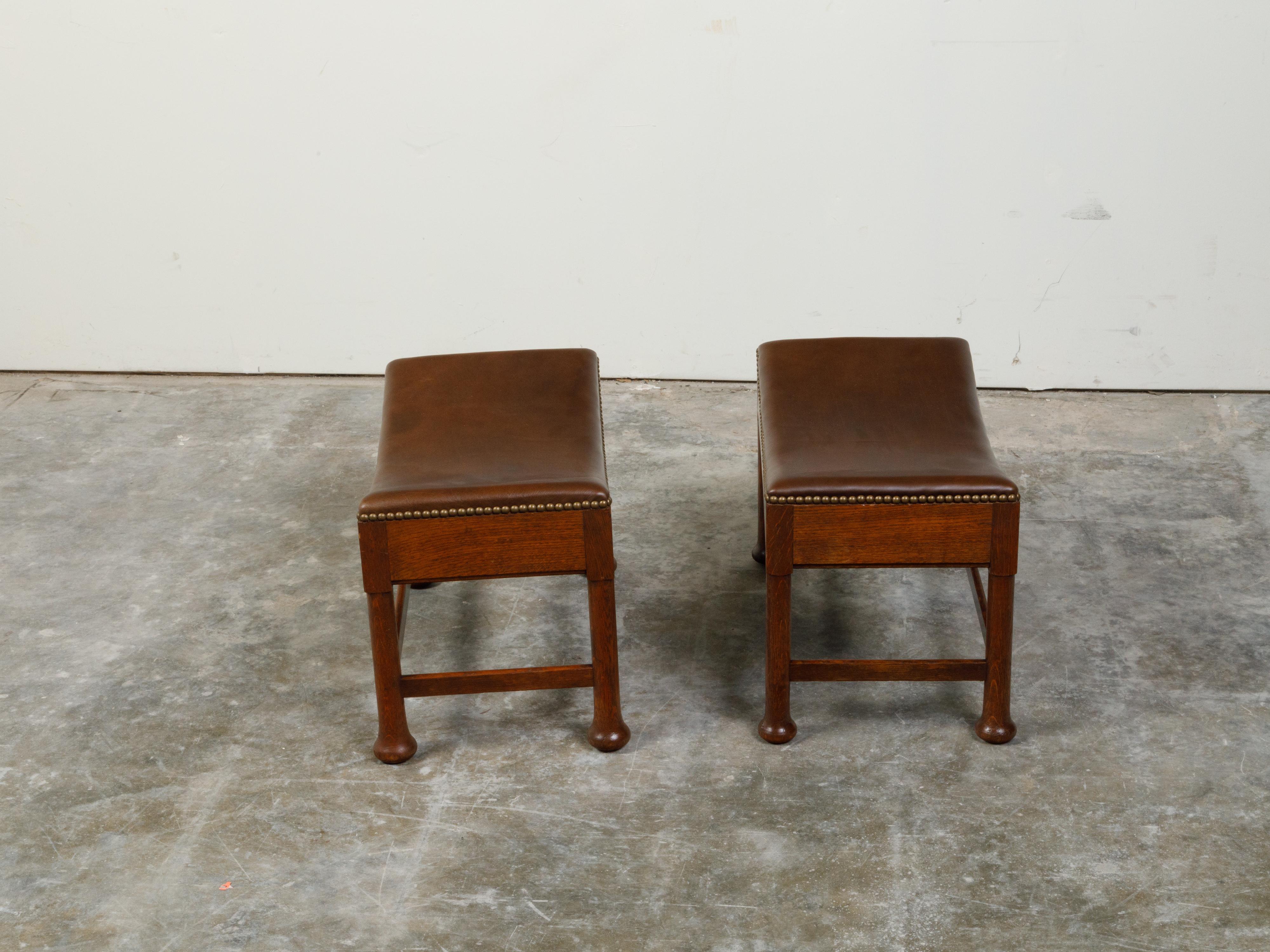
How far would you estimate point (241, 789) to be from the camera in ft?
7.25

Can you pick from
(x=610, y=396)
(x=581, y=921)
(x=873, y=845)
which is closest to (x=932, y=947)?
(x=873, y=845)

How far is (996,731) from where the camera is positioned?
2.27 m

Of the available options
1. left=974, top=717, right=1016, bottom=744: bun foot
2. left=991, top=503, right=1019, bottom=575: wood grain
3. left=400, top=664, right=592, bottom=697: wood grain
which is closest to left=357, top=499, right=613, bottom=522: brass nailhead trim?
left=400, top=664, right=592, bottom=697: wood grain

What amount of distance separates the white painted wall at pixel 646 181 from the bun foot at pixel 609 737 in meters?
1.85

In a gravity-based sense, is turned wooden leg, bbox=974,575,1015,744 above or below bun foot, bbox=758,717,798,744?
above

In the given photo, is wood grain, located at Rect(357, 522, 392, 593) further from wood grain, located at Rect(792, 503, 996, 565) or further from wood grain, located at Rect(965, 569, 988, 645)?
wood grain, located at Rect(965, 569, 988, 645)

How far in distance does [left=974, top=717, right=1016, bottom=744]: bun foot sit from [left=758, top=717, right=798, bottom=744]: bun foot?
332mm

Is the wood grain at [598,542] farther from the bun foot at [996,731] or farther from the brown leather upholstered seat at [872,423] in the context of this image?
the bun foot at [996,731]

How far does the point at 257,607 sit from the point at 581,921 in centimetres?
120

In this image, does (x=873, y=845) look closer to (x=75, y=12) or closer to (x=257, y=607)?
(x=257, y=607)

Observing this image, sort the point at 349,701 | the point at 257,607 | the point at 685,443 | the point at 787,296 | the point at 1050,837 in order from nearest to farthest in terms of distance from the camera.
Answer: the point at 1050,837 → the point at 349,701 → the point at 257,607 → the point at 685,443 → the point at 787,296

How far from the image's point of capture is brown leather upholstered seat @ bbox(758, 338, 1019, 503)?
2.12 meters

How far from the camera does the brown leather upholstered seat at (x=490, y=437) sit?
2.12 metres

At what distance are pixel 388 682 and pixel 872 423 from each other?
980mm
